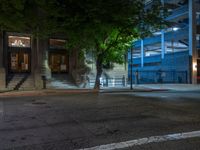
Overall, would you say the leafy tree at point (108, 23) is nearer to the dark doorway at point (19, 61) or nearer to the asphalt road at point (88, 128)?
the dark doorway at point (19, 61)

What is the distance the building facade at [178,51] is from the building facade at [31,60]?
7.46 m

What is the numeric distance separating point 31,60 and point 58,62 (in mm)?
2886

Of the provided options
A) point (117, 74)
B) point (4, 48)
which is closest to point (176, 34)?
point (117, 74)

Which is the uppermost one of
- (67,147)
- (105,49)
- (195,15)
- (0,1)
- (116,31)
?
(195,15)

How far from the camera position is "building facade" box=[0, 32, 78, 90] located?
80.5ft

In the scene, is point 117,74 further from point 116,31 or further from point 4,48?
point 4,48

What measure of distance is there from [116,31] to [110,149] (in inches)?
682

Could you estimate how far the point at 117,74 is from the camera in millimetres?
30062

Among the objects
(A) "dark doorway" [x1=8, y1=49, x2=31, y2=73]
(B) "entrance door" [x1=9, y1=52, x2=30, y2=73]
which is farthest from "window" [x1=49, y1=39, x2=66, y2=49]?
(B) "entrance door" [x1=9, y1=52, x2=30, y2=73]

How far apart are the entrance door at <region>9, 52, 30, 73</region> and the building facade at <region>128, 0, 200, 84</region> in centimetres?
1097

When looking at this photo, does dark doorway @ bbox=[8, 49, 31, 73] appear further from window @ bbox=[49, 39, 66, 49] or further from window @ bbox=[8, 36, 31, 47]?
window @ bbox=[49, 39, 66, 49]

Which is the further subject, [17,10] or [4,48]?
[4,48]

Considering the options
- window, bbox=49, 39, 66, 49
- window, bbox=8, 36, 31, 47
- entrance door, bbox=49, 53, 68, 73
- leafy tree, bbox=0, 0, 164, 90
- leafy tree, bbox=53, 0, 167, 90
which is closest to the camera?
leafy tree, bbox=0, 0, 164, 90

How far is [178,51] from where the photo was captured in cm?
4622
